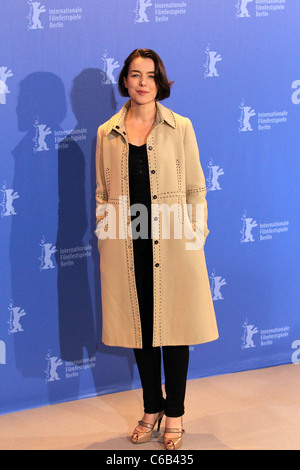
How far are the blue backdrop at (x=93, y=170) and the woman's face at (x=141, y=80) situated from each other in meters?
0.62

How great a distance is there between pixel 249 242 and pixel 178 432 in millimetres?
1249

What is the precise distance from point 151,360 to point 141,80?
1.26 m

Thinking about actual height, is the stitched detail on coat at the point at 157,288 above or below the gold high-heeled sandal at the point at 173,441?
above

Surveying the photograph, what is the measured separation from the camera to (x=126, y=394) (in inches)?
137

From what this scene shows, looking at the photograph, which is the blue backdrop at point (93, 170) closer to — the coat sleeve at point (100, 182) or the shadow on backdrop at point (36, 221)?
the shadow on backdrop at point (36, 221)

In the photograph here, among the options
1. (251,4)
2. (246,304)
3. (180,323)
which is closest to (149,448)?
(180,323)

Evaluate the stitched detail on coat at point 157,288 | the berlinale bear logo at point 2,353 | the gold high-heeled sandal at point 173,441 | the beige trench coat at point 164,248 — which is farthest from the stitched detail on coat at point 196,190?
the berlinale bear logo at point 2,353

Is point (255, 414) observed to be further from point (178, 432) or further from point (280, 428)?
point (178, 432)

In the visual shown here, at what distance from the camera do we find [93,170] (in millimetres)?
3309

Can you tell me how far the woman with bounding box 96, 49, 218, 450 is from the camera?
2.67m

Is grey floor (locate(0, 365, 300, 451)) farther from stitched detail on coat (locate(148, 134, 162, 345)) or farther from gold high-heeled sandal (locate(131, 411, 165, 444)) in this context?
stitched detail on coat (locate(148, 134, 162, 345))

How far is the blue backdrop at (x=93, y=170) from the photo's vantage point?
3.16 metres

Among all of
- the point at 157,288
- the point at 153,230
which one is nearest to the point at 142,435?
the point at 157,288

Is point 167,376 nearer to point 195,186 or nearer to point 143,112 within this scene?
point 195,186
